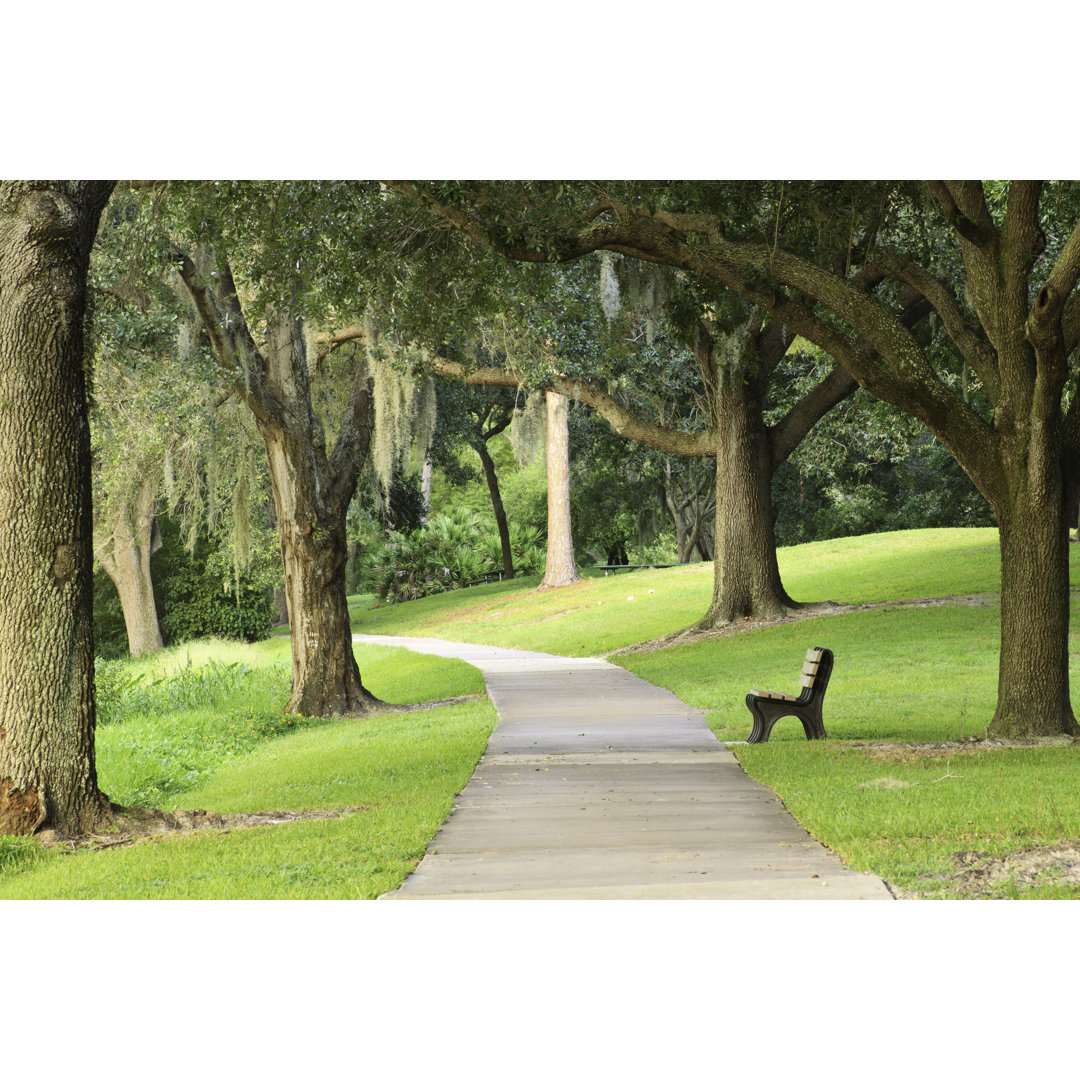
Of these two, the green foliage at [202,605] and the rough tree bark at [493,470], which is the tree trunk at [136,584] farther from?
the rough tree bark at [493,470]

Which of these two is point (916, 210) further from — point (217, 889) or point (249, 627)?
point (249, 627)

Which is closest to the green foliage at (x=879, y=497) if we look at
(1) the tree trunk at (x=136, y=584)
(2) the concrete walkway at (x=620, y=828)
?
(1) the tree trunk at (x=136, y=584)

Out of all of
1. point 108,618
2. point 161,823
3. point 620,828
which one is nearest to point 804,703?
point 620,828

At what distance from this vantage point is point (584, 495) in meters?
40.1

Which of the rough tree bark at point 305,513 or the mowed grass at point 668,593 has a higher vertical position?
the rough tree bark at point 305,513

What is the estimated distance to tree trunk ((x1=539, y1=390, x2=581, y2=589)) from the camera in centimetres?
2933

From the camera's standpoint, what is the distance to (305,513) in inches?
500

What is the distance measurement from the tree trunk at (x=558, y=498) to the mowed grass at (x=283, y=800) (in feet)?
49.8

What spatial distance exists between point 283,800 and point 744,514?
1142 centimetres

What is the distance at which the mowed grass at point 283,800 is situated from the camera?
5316 mm

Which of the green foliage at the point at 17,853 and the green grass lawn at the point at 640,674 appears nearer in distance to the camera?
the green grass lawn at the point at 640,674

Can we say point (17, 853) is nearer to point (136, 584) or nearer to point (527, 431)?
point (136, 584)

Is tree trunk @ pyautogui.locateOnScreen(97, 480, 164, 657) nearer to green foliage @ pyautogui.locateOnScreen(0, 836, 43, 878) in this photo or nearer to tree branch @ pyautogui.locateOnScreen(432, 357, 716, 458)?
tree branch @ pyautogui.locateOnScreen(432, 357, 716, 458)

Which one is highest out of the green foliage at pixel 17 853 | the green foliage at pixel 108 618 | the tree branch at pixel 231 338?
the tree branch at pixel 231 338
